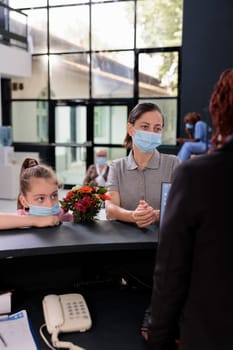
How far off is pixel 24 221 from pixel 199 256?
0.78m

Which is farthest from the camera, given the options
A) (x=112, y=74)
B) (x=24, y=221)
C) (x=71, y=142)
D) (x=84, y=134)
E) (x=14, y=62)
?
(x=71, y=142)

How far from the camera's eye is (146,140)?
1646 mm

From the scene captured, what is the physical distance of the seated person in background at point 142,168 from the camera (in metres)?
1.62

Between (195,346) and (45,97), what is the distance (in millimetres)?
7916

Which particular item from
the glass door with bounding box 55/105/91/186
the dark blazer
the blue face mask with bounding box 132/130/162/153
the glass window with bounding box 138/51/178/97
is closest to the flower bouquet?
the blue face mask with bounding box 132/130/162/153

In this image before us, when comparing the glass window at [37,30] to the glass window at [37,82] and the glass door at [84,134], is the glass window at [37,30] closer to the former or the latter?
the glass window at [37,82]

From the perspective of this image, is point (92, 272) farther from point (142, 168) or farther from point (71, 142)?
point (71, 142)

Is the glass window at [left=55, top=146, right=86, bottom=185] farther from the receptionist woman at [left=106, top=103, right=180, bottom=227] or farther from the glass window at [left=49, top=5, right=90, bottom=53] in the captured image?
the receptionist woman at [left=106, top=103, right=180, bottom=227]

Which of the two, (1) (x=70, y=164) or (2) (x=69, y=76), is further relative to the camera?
(1) (x=70, y=164)

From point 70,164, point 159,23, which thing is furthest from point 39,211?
point 70,164

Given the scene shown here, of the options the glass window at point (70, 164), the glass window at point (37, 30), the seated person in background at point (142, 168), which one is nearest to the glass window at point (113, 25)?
the glass window at point (37, 30)

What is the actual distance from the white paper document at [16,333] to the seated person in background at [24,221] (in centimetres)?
29

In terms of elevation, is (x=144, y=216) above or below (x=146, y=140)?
below

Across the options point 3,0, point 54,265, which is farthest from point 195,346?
point 3,0
